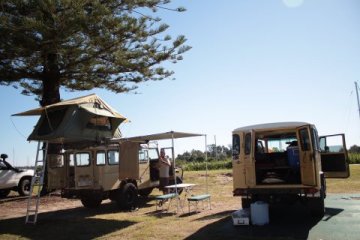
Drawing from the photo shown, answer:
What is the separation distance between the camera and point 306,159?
31.2 ft

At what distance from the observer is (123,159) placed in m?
12.4

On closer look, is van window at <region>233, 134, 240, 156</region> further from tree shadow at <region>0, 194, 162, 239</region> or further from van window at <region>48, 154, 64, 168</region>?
van window at <region>48, 154, 64, 168</region>

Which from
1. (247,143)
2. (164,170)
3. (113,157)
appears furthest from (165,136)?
(247,143)

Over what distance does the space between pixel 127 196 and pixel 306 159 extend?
5.81m

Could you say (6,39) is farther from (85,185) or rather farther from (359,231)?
(359,231)

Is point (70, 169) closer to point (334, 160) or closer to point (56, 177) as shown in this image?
point (56, 177)

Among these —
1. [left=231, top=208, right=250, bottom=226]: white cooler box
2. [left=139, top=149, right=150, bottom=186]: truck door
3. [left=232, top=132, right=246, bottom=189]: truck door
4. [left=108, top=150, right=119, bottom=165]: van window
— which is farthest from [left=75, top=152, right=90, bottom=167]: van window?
[left=231, top=208, right=250, bottom=226]: white cooler box

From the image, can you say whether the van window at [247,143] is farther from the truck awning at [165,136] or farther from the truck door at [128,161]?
the truck door at [128,161]

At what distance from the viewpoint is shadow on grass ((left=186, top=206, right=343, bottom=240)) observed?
26.8ft

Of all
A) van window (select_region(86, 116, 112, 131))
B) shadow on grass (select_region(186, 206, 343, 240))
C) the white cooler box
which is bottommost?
shadow on grass (select_region(186, 206, 343, 240))

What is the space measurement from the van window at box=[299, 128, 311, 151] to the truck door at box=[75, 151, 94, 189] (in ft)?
20.1

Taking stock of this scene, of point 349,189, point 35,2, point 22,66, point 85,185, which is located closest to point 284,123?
point 85,185

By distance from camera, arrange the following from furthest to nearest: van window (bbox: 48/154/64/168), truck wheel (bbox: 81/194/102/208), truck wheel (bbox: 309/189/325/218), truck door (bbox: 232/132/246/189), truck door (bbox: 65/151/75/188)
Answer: truck wheel (bbox: 81/194/102/208) → van window (bbox: 48/154/64/168) → truck door (bbox: 65/151/75/188) → truck door (bbox: 232/132/246/189) → truck wheel (bbox: 309/189/325/218)

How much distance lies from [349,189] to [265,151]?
634 cm
